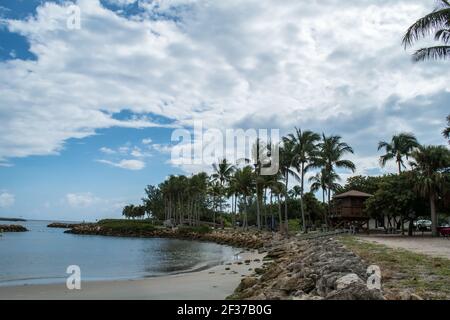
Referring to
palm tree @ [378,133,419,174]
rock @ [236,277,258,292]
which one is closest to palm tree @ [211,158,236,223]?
palm tree @ [378,133,419,174]

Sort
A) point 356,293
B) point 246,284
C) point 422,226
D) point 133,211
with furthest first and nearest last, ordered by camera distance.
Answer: point 133,211 → point 422,226 → point 246,284 → point 356,293

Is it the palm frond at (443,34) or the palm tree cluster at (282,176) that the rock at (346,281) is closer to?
the palm frond at (443,34)

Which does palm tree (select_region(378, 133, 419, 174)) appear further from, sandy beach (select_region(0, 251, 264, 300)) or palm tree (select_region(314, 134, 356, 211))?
sandy beach (select_region(0, 251, 264, 300))

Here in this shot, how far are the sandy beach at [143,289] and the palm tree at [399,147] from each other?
111 ft

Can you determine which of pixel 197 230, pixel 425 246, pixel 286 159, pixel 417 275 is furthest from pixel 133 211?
pixel 417 275

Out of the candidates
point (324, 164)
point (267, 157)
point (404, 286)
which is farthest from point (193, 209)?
point (404, 286)

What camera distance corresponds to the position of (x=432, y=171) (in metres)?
35.3

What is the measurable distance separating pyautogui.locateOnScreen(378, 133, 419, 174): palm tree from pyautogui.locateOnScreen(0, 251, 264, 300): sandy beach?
3391 cm

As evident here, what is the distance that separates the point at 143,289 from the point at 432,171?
90.9 feet

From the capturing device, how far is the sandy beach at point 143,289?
52.2 feet

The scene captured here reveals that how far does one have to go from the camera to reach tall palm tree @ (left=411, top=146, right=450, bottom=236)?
34219 mm

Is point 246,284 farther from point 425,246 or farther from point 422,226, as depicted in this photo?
point 422,226

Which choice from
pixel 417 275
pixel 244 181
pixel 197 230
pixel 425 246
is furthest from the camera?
pixel 197 230

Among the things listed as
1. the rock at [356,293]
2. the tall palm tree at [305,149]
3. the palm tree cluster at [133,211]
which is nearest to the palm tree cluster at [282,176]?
the tall palm tree at [305,149]
